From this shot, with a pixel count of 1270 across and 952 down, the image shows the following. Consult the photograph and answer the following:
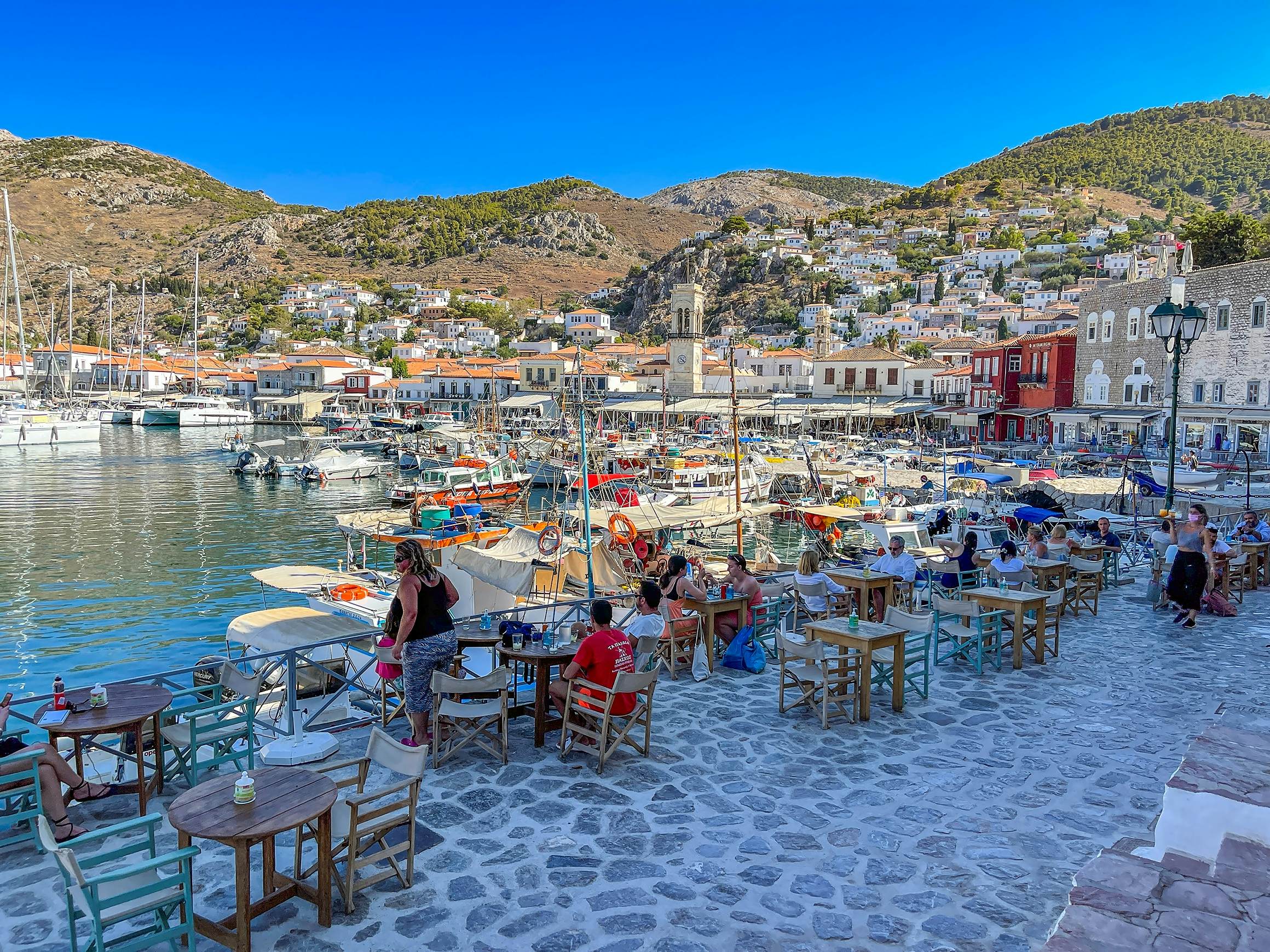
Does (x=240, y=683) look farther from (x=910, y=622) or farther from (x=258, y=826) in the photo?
(x=910, y=622)

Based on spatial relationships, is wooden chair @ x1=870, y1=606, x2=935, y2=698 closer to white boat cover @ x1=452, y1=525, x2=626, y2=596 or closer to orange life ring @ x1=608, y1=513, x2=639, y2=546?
white boat cover @ x1=452, y1=525, x2=626, y2=596

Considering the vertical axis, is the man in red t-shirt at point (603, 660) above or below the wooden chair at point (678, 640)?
above

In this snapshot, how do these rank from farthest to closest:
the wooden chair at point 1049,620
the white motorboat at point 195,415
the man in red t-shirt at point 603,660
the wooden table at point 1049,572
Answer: the white motorboat at point 195,415 → the wooden table at point 1049,572 → the wooden chair at point 1049,620 → the man in red t-shirt at point 603,660

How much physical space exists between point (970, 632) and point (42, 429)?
61.5 m

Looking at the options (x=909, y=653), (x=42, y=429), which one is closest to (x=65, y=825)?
(x=909, y=653)

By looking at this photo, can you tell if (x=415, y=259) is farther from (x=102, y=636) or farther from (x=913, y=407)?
(x=102, y=636)

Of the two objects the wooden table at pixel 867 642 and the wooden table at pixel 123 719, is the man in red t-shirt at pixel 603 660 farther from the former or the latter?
the wooden table at pixel 123 719

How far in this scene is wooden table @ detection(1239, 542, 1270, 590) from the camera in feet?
36.1

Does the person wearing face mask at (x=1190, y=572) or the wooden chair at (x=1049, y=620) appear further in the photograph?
the person wearing face mask at (x=1190, y=572)

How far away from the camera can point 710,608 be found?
747cm

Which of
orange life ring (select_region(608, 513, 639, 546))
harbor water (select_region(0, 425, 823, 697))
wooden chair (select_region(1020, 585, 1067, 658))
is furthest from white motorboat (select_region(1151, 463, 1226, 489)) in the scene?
wooden chair (select_region(1020, 585, 1067, 658))

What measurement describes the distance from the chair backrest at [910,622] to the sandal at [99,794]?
556 centimetres

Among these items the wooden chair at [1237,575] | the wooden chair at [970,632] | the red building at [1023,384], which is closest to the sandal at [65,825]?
the wooden chair at [970,632]

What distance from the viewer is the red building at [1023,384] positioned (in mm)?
45938
